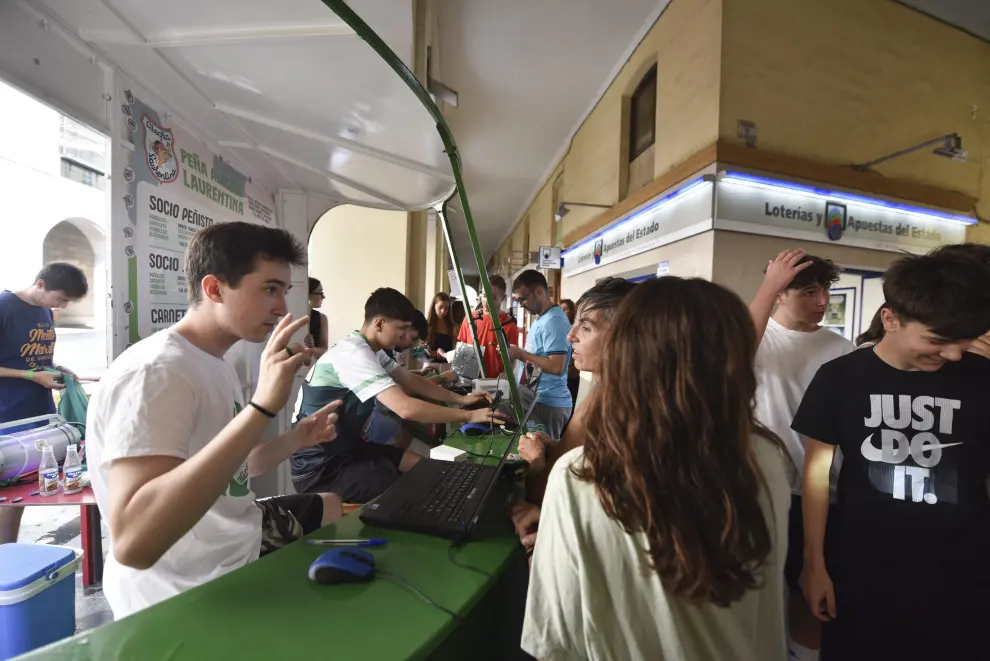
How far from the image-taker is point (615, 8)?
4652 mm

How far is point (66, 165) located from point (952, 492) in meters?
8.78

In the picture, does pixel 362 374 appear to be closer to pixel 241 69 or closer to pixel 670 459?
pixel 241 69

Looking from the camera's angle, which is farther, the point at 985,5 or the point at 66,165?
the point at 66,165

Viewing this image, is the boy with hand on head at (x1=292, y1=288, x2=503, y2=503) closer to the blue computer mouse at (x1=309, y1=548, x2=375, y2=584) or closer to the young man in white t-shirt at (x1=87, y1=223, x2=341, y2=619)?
the young man in white t-shirt at (x1=87, y1=223, x2=341, y2=619)

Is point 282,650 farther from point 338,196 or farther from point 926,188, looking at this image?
point 926,188

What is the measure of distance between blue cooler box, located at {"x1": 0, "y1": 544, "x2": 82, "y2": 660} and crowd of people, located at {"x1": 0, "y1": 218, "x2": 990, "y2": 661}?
3.08ft

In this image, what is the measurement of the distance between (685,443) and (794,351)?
134 centimetres

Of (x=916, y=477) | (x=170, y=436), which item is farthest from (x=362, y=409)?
(x=916, y=477)

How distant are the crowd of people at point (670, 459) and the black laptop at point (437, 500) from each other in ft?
0.46

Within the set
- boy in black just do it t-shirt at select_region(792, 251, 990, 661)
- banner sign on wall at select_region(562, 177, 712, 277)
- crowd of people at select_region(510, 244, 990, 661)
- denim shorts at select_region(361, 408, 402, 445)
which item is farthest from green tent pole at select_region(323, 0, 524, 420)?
banner sign on wall at select_region(562, 177, 712, 277)

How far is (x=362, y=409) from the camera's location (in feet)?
6.60

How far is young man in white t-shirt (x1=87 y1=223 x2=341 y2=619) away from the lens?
2.72 ft

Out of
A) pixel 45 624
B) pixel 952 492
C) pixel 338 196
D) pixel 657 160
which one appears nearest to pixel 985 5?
pixel 657 160

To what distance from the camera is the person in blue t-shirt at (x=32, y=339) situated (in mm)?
2529
